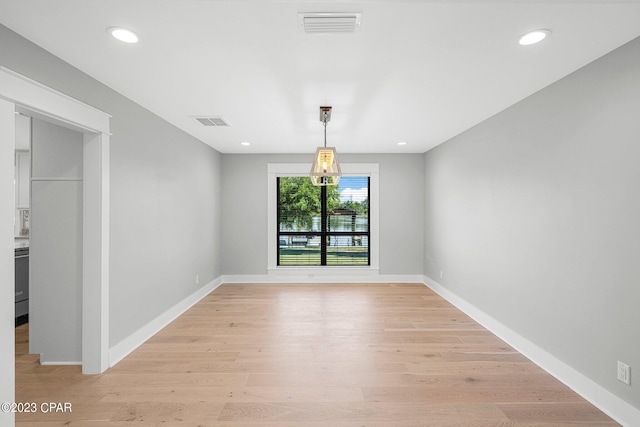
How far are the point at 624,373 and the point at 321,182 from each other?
3114 millimetres

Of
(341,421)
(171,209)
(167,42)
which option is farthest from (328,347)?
(167,42)

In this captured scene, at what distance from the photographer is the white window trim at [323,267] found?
6.05 m

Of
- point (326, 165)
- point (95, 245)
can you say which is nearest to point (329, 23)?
point (326, 165)

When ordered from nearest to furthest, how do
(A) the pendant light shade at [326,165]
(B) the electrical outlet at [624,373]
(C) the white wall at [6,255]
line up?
(C) the white wall at [6,255], (B) the electrical outlet at [624,373], (A) the pendant light shade at [326,165]

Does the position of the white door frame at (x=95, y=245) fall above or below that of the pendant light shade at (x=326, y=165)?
below

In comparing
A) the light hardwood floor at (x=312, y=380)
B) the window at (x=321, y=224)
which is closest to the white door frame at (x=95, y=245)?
the light hardwood floor at (x=312, y=380)

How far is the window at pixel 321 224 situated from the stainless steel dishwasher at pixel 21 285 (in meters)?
3.70

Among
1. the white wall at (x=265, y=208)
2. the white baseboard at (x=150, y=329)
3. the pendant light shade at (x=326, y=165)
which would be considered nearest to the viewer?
the white baseboard at (x=150, y=329)

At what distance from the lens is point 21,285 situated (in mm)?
3861

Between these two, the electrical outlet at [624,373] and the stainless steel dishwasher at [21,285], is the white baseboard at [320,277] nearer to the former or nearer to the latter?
the stainless steel dishwasher at [21,285]

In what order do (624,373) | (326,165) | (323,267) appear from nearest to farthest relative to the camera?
(624,373) → (326,165) → (323,267)

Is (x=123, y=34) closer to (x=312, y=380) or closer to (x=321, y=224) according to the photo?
(x=312, y=380)

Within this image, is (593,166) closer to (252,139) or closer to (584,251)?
(584,251)

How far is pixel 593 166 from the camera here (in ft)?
7.61
